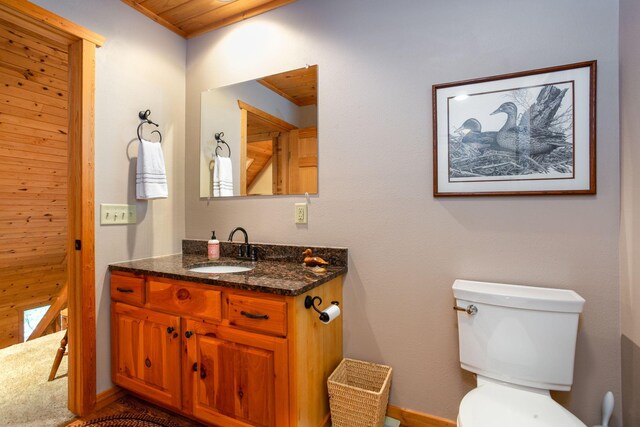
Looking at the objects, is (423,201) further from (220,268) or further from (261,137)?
(220,268)

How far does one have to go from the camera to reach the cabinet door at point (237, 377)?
4.26ft

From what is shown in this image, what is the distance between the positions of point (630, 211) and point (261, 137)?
5.84 ft

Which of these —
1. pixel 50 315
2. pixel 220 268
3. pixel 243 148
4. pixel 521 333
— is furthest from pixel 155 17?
pixel 50 315

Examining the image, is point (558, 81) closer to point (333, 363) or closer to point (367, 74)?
point (367, 74)

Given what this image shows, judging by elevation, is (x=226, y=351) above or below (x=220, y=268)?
below

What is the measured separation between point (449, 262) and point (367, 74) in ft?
3.52

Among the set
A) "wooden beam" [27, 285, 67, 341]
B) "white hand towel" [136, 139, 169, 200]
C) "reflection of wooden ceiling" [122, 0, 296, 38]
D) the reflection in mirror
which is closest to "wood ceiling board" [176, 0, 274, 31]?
"reflection of wooden ceiling" [122, 0, 296, 38]

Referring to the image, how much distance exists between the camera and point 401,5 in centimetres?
161

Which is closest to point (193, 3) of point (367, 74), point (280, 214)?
point (367, 74)

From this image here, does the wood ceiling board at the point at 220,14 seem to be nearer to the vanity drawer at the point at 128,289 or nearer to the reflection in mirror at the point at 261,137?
the reflection in mirror at the point at 261,137

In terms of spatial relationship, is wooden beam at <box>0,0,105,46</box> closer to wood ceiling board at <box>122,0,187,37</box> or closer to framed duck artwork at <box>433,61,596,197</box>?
wood ceiling board at <box>122,0,187,37</box>

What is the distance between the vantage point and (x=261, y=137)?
1946 millimetres

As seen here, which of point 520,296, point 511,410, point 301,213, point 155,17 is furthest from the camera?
point 155,17

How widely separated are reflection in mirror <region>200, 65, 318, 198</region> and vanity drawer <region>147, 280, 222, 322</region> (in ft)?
2.38
